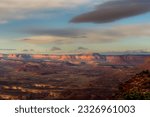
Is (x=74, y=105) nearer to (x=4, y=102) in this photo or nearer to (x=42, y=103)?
(x=42, y=103)

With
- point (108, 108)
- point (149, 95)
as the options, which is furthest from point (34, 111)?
point (149, 95)

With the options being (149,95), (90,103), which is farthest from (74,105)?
(149,95)

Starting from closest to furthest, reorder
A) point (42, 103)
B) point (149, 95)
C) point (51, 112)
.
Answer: point (51, 112) → point (42, 103) → point (149, 95)

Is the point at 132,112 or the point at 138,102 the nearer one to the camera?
the point at 132,112

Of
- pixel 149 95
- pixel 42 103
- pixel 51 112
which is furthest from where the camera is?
pixel 149 95

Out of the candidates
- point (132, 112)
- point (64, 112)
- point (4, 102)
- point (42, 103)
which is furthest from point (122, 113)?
point (4, 102)

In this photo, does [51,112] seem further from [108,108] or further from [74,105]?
[108,108]

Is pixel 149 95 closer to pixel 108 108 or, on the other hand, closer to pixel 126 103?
pixel 126 103

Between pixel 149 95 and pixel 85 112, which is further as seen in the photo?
pixel 149 95
